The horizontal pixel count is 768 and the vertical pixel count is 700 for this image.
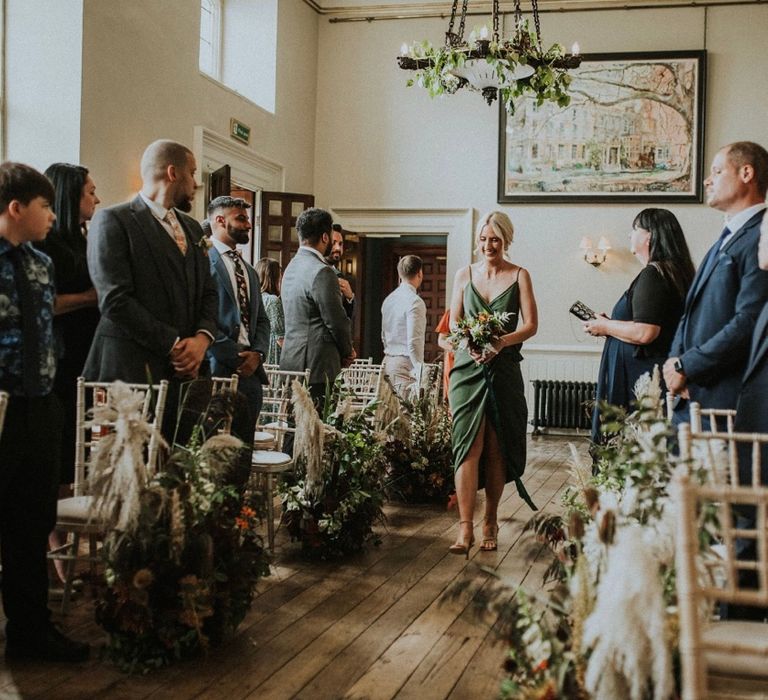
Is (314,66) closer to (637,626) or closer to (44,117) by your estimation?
(44,117)

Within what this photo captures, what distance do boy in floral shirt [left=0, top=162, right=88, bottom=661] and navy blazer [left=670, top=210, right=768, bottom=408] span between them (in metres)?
2.17

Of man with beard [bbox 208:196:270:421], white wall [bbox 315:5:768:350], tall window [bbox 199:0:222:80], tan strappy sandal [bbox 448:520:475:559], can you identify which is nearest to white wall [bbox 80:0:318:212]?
tall window [bbox 199:0:222:80]

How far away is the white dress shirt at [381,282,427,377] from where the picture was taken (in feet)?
22.7

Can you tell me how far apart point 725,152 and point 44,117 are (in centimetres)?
489

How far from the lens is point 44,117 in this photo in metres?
6.43

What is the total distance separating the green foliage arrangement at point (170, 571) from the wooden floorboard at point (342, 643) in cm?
9

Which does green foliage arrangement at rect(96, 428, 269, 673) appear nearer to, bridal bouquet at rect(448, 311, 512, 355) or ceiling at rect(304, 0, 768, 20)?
bridal bouquet at rect(448, 311, 512, 355)

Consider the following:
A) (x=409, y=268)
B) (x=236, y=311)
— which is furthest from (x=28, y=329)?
(x=409, y=268)

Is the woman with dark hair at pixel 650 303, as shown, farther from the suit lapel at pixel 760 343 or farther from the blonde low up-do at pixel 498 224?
the suit lapel at pixel 760 343

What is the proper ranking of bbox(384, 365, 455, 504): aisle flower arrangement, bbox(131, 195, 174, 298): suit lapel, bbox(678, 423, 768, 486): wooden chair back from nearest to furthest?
bbox(678, 423, 768, 486): wooden chair back → bbox(131, 195, 174, 298): suit lapel → bbox(384, 365, 455, 504): aisle flower arrangement

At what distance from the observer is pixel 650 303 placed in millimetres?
4074

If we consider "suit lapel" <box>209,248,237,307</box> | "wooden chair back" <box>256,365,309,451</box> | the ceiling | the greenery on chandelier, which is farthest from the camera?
the ceiling

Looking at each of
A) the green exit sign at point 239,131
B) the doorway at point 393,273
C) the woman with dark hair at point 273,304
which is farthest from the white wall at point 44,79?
the doorway at point 393,273

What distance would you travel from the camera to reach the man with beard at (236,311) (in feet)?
14.1
